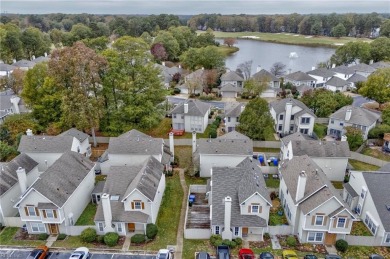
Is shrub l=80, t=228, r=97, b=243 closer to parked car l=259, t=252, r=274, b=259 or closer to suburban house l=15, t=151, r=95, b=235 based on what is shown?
suburban house l=15, t=151, r=95, b=235

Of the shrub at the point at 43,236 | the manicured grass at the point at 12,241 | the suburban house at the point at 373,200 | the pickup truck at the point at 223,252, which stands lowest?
the manicured grass at the point at 12,241

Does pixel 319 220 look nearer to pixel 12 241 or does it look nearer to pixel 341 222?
pixel 341 222

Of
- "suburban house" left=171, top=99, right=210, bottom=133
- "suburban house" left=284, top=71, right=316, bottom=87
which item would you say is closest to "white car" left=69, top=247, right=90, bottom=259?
"suburban house" left=171, top=99, right=210, bottom=133

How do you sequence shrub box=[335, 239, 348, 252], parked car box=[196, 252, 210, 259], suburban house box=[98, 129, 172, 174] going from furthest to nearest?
suburban house box=[98, 129, 172, 174] → shrub box=[335, 239, 348, 252] → parked car box=[196, 252, 210, 259]

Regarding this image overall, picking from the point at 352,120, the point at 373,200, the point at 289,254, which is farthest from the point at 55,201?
the point at 352,120

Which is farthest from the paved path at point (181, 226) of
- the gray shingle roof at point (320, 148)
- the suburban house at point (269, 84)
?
the suburban house at point (269, 84)

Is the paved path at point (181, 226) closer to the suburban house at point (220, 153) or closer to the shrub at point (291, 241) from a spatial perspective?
the suburban house at point (220, 153)
